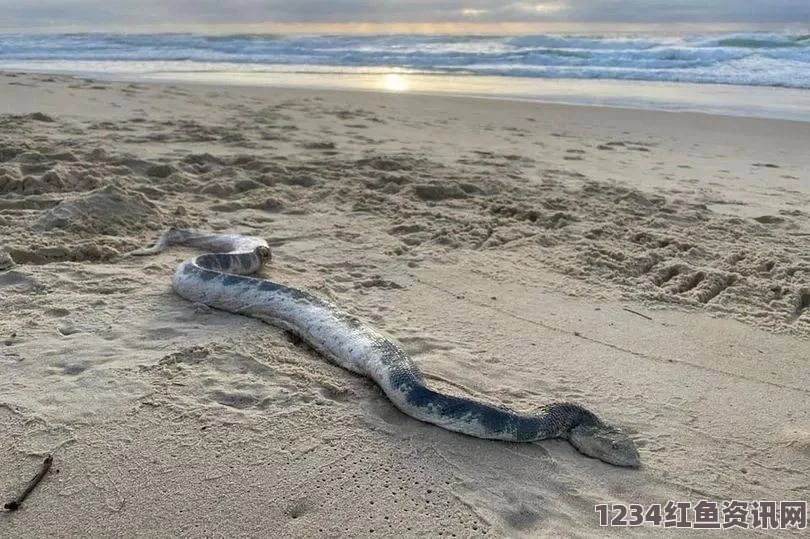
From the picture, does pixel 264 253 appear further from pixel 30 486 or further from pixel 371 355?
pixel 30 486

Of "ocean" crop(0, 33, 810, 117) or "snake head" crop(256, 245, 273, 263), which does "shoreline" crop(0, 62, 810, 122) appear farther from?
"snake head" crop(256, 245, 273, 263)

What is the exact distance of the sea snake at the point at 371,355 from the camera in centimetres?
272

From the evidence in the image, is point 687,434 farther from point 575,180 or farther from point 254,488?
point 575,180

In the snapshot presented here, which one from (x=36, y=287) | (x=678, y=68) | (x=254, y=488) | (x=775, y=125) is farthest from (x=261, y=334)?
(x=678, y=68)

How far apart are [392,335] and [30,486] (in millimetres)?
1800

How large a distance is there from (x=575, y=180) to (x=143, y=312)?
4.59 meters

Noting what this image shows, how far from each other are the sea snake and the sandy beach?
6cm

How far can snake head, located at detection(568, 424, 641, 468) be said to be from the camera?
104 inches

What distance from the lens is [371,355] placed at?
311 cm

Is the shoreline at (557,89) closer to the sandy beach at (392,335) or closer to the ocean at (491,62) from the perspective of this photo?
the ocean at (491,62)

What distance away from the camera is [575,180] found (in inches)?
266

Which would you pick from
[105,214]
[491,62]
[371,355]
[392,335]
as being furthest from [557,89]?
[371,355]

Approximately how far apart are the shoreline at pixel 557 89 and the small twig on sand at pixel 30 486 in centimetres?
1188

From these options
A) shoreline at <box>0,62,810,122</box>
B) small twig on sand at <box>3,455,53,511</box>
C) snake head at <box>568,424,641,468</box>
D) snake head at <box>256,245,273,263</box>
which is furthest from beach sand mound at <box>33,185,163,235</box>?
shoreline at <box>0,62,810,122</box>
